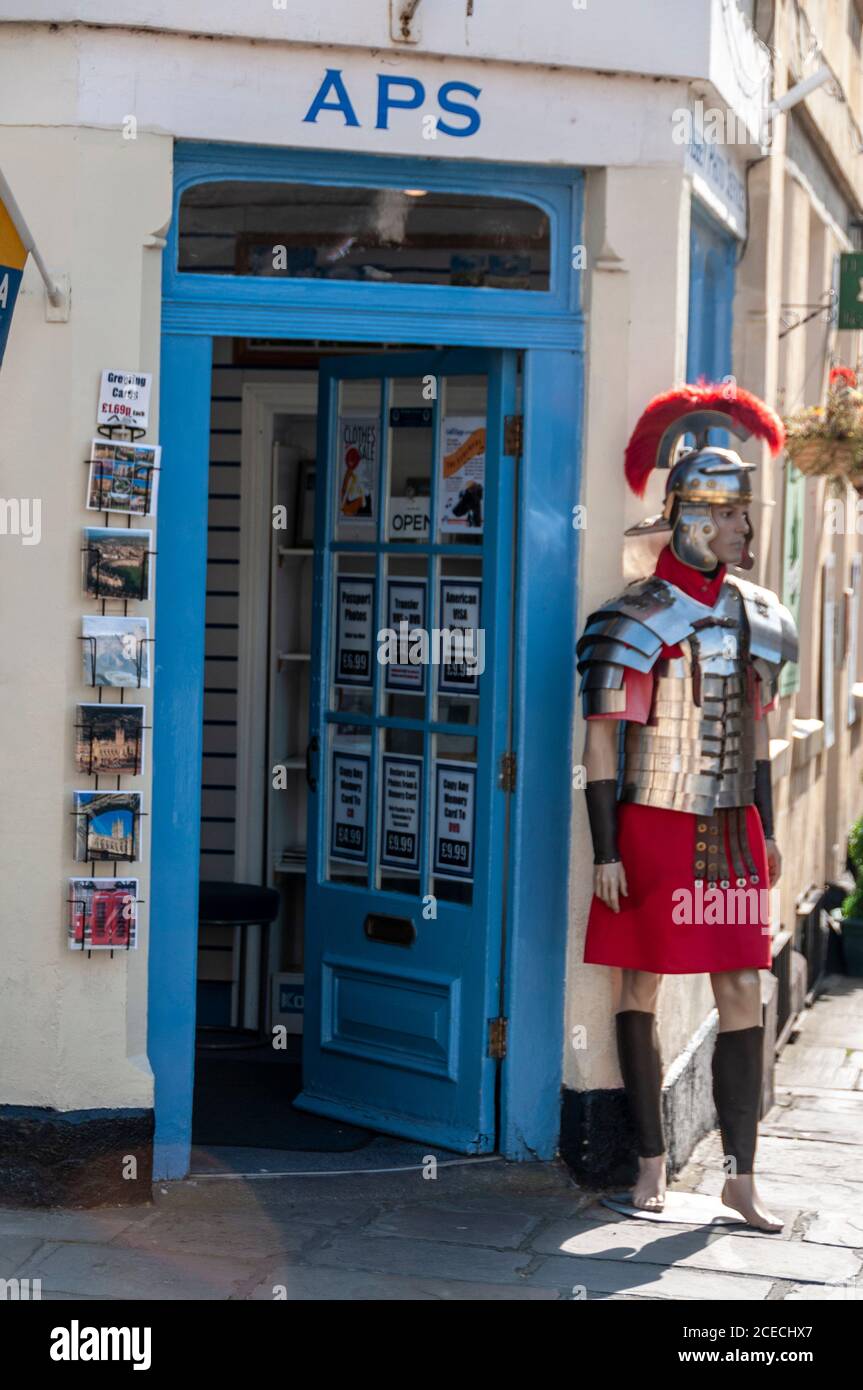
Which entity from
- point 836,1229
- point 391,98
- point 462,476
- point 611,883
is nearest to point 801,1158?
point 836,1229

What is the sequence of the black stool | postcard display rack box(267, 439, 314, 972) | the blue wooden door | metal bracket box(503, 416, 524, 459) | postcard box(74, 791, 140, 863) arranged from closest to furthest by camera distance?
postcard box(74, 791, 140, 863) < metal bracket box(503, 416, 524, 459) < the blue wooden door < the black stool < postcard display rack box(267, 439, 314, 972)

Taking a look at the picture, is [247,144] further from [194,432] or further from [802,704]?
[802,704]

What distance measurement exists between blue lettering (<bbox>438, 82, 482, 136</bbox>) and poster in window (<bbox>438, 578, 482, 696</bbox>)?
1.45 meters

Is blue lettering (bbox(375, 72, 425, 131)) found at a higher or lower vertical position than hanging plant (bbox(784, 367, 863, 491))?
higher

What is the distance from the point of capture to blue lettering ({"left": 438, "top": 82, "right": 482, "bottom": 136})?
6168mm

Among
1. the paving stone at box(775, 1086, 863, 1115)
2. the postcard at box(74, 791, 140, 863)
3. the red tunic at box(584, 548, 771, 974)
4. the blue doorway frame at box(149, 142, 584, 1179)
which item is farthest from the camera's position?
the paving stone at box(775, 1086, 863, 1115)

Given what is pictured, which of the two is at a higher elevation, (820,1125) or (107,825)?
(107,825)

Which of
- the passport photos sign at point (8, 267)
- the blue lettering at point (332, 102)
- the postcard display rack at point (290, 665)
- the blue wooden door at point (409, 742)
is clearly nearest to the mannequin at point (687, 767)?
the blue wooden door at point (409, 742)

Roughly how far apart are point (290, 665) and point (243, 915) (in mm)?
1155

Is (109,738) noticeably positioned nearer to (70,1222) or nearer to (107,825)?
(107,825)

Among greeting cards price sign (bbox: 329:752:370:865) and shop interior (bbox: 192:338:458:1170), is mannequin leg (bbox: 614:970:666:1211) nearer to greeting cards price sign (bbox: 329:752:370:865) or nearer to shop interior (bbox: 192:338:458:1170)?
greeting cards price sign (bbox: 329:752:370:865)

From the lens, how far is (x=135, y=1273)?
5441 mm

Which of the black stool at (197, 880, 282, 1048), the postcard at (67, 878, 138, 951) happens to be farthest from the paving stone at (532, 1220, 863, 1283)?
the black stool at (197, 880, 282, 1048)
